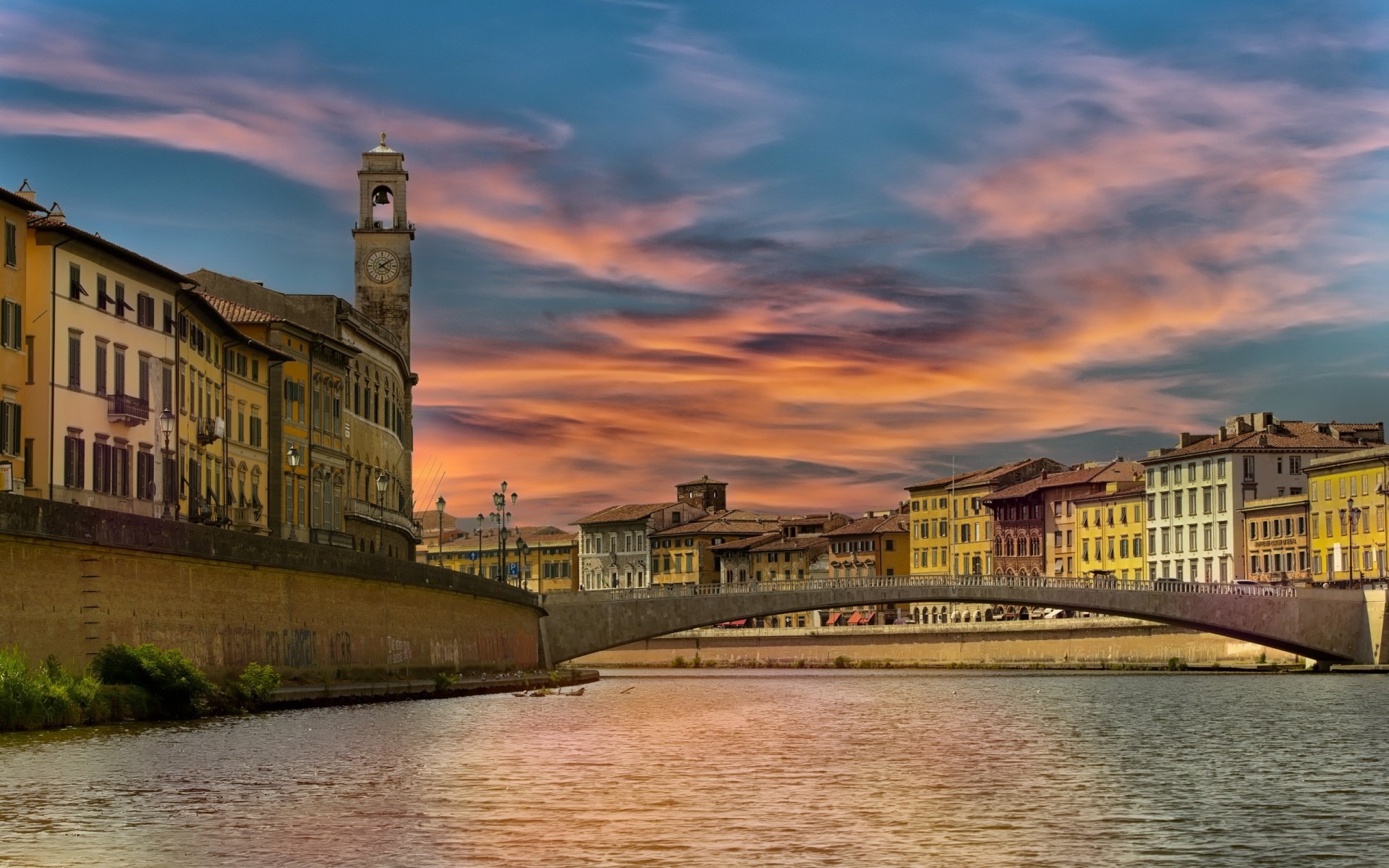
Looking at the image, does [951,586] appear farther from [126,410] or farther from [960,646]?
[126,410]

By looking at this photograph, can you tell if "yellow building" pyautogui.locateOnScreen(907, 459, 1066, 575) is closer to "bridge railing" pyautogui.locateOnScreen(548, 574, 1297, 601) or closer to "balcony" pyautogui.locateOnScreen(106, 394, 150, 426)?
"bridge railing" pyautogui.locateOnScreen(548, 574, 1297, 601)

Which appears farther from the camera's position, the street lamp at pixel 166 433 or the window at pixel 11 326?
the street lamp at pixel 166 433

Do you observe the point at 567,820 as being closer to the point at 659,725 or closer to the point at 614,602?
the point at 659,725

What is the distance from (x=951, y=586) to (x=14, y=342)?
Answer: 63524mm

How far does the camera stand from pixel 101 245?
59.8 m

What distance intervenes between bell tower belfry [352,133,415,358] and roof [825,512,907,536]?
80863 millimetres

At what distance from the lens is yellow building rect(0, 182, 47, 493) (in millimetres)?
53656

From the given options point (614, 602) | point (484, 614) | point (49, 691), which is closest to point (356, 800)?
point (49, 691)

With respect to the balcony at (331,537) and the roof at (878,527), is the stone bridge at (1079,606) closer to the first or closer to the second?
the balcony at (331,537)

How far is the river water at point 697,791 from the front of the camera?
2594cm

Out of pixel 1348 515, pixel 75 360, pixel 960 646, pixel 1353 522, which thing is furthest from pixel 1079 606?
pixel 75 360

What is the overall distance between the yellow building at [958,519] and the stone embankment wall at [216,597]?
10118 cm

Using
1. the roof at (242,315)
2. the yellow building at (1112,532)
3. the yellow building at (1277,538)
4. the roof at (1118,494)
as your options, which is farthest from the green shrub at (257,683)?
the roof at (1118,494)

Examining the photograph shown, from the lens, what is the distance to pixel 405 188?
116 m
